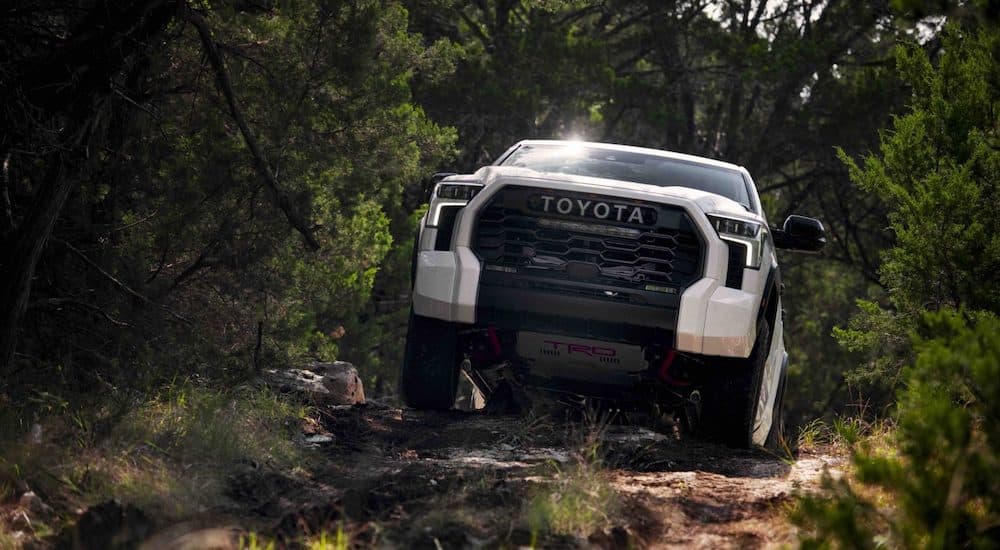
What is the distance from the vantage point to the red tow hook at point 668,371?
7.33 m

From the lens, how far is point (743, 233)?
695cm

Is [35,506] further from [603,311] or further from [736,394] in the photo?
[736,394]

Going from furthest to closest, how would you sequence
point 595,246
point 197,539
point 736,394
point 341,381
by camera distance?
point 341,381
point 736,394
point 595,246
point 197,539

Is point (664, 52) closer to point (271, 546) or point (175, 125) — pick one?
point (175, 125)

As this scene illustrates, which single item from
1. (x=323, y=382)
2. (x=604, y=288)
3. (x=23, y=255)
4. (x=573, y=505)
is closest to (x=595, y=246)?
(x=604, y=288)

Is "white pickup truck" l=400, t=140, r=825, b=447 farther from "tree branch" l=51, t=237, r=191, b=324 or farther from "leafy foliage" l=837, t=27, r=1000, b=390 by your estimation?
"tree branch" l=51, t=237, r=191, b=324

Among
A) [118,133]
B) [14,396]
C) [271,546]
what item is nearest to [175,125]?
[118,133]

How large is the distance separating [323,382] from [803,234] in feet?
15.3

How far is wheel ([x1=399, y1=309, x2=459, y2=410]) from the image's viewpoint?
7.71 meters

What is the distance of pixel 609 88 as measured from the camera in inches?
838

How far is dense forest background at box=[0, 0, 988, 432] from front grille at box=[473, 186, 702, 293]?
177 cm

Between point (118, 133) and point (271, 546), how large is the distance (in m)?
6.66

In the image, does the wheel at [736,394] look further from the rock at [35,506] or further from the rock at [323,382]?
the rock at [35,506]

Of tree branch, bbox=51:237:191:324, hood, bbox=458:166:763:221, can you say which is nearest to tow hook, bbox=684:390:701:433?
hood, bbox=458:166:763:221
